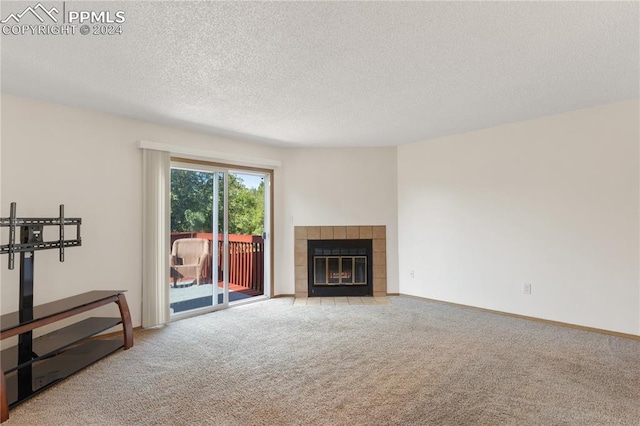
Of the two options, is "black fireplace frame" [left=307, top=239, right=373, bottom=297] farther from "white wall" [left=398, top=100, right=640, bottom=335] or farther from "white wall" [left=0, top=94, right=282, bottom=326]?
"white wall" [left=0, top=94, right=282, bottom=326]

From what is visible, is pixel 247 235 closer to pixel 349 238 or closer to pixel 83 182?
pixel 349 238

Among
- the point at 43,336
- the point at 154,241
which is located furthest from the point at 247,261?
the point at 43,336

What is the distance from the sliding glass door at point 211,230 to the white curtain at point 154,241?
0.81 ft

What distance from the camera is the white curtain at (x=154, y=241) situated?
3777 mm

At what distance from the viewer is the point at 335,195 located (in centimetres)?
529

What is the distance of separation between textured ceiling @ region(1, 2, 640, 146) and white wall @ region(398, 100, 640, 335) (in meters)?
0.47

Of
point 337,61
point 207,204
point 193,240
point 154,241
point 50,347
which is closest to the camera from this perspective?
point 337,61

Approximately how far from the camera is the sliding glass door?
4211 millimetres

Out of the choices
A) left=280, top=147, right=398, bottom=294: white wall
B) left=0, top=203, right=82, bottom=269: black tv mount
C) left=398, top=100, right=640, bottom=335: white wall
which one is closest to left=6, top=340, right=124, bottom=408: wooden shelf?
left=0, top=203, right=82, bottom=269: black tv mount

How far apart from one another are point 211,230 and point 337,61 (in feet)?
9.74

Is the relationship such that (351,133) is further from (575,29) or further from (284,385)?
(284,385)

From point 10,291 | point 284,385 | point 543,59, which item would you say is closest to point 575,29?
point 543,59

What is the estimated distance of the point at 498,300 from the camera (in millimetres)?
4246

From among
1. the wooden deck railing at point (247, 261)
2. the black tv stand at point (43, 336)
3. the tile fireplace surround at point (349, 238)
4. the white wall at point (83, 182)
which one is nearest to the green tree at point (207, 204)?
the wooden deck railing at point (247, 261)
